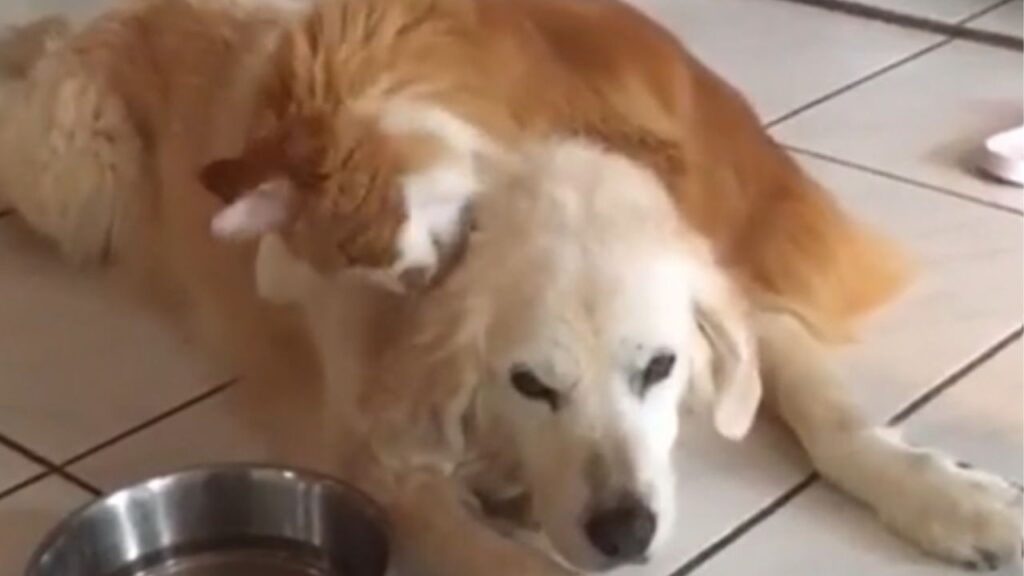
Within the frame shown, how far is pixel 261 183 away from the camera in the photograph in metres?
1.34

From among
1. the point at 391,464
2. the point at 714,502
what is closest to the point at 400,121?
the point at 391,464

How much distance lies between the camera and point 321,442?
1471 mm

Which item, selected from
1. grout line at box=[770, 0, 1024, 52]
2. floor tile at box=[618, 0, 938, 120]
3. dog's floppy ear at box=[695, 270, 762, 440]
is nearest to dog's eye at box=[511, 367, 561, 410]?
dog's floppy ear at box=[695, 270, 762, 440]

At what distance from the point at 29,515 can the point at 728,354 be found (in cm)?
58

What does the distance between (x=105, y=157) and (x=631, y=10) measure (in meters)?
0.56

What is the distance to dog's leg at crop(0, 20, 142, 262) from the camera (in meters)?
1.86

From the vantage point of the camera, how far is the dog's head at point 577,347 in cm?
124

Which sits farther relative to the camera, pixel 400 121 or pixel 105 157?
pixel 105 157

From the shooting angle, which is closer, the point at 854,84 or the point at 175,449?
the point at 175,449

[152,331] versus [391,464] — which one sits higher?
[391,464]

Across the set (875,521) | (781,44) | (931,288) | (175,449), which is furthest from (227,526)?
(781,44)

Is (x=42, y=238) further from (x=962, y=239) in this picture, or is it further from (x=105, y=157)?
(x=962, y=239)

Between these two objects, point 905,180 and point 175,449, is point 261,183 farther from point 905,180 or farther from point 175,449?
point 905,180

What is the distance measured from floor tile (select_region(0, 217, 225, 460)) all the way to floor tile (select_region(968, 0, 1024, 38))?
4.06 ft
